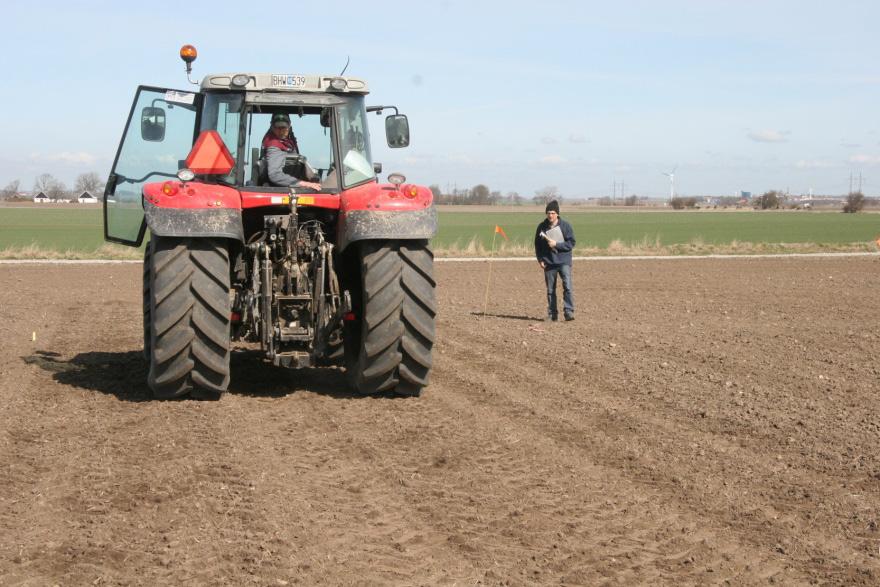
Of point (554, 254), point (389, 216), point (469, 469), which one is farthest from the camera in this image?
point (554, 254)

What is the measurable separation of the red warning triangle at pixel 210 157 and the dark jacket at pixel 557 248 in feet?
21.4

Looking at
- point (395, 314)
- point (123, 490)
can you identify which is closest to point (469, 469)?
point (123, 490)

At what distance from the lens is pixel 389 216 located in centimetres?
806

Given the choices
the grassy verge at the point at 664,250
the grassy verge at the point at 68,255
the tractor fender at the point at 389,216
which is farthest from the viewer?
the grassy verge at the point at 664,250

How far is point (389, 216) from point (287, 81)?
1.57m

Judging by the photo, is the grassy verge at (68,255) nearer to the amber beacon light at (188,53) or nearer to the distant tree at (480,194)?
the amber beacon light at (188,53)

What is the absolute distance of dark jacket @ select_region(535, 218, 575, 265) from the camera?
14406 mm

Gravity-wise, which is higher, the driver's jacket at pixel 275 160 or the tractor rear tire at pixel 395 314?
the driver's jacket at pixel 275 160

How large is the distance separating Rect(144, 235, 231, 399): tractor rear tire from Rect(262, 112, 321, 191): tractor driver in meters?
0.81

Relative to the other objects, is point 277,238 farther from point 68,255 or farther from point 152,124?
point 68,255

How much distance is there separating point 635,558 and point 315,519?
1544mm

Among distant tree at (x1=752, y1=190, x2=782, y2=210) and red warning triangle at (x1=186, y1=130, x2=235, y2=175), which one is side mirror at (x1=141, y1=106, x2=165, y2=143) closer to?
red warning triangle at (x1=186, y1=130, x2=235, y2=175)

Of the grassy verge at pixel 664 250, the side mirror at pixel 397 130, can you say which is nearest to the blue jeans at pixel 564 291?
the side mirror at pixel 397 130

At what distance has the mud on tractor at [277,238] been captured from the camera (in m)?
7.92
